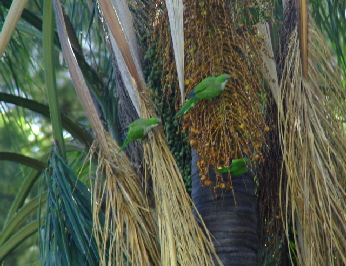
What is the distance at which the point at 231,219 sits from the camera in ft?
5.88

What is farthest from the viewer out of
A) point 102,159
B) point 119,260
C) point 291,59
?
point 291,59

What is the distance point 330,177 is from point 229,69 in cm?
43

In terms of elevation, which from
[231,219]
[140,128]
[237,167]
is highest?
[140,128]

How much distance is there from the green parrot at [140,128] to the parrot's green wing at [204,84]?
178 millimetres

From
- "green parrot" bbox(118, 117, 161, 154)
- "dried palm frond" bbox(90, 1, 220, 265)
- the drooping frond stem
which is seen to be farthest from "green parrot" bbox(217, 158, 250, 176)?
the drooping frond stem

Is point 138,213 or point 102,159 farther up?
point 102,159

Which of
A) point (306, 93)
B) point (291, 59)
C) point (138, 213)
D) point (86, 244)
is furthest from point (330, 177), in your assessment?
point (86, 244)

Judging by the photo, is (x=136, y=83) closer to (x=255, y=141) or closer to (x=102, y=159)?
(x=102, y=159)

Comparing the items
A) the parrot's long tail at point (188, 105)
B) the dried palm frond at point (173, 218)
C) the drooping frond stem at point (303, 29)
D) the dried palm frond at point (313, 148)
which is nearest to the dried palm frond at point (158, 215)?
the dried palm frond at point (173, 218)

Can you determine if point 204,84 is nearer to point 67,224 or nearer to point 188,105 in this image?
point 188,105

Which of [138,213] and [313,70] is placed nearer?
[138,213]

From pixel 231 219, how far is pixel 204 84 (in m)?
0.42

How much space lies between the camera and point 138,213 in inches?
67.4

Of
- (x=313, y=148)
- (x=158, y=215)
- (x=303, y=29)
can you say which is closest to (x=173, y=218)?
(x=158, y=215)
